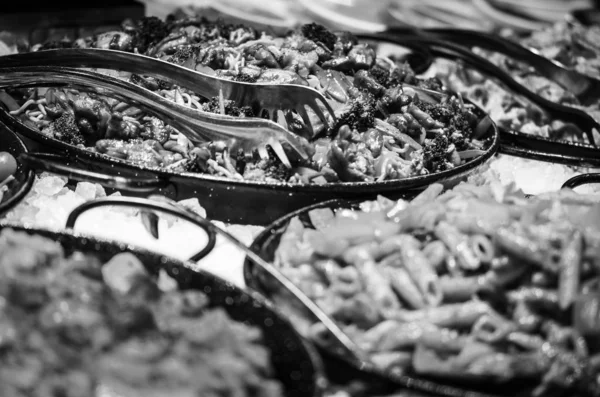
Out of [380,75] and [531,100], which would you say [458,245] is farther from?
[531,100]

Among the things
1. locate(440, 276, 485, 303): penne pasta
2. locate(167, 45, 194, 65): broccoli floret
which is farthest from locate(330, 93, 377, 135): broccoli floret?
locate(440, 276, 485, 303): penne pasta

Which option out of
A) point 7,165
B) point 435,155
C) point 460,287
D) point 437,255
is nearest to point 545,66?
point 435,155

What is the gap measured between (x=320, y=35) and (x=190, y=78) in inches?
41.9

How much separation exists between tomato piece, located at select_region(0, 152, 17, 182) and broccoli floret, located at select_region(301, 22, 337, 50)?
1960 millimetres

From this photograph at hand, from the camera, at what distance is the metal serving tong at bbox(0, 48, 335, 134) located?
2.98m

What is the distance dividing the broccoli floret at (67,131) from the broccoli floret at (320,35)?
159 centimetres

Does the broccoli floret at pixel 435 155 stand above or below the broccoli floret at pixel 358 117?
below

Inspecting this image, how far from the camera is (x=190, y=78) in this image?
305cm

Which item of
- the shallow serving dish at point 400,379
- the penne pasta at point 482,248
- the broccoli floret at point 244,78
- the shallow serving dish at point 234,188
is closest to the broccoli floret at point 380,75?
the broccoli floret at point 244,78

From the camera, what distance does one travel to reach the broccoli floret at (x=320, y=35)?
3.70 m

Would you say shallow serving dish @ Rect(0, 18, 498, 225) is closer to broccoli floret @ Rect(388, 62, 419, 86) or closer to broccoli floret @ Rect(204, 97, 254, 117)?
broccoli floret @ Rect(204, 97, 254, 117)

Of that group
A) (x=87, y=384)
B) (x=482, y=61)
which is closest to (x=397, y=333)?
(x=87, y=384)

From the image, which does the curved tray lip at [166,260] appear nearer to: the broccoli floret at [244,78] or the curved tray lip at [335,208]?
the curved tray lip at [335,208]

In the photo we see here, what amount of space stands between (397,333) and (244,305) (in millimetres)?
483
